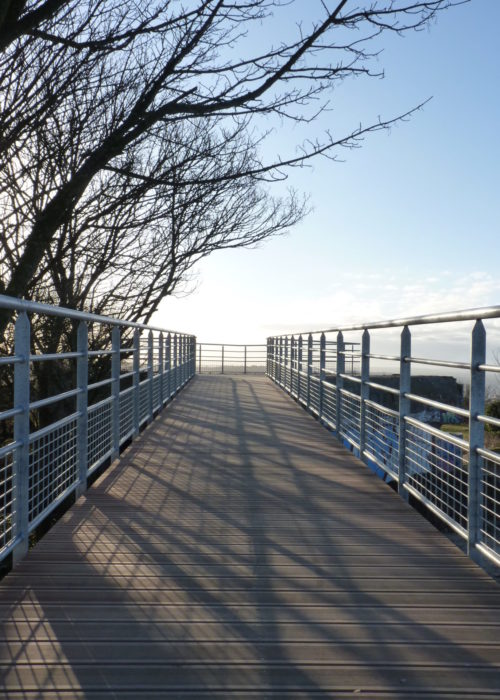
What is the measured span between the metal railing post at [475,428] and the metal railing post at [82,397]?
2.28 metres

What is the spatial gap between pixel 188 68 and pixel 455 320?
4.61 metres

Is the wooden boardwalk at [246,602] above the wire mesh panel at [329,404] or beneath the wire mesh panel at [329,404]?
beneath

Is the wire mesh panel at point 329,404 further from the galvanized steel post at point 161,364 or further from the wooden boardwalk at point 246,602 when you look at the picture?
the wooden boardwalk at point 246,602

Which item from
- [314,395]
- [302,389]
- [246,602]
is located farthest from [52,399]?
[302,389]

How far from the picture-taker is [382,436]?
5.38 meters

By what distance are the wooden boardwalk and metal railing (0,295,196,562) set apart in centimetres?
21

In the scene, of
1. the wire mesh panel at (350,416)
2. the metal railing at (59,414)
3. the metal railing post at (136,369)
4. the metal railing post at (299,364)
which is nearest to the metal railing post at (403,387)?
the wire mesh panel at (350,416)

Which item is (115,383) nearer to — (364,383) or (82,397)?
(82,397)

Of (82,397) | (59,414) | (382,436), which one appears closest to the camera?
(82,397)

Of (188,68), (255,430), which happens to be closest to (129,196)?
(188,68)

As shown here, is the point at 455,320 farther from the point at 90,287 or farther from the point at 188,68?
the point at 90,287

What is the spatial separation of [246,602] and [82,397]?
2078mm

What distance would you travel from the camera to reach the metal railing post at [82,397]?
440cm

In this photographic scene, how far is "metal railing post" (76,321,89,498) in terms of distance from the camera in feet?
14.4
